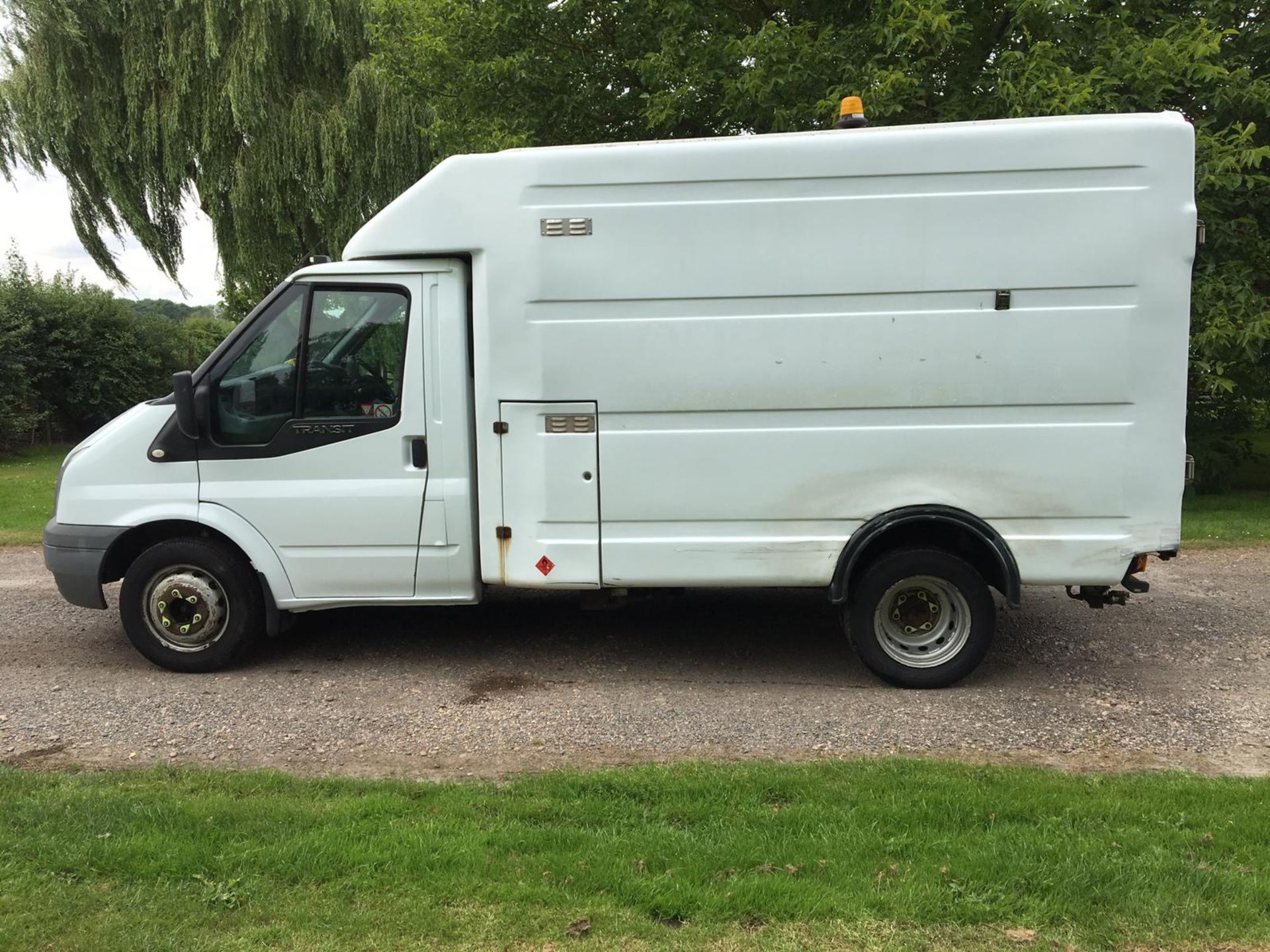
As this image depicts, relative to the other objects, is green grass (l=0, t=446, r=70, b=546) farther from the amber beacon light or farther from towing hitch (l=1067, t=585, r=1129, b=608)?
→ towing hitch (l=1067, t=585, r=1129, b=608)

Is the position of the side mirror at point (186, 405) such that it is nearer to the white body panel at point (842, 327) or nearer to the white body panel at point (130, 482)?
the white body panel at point (130, 482)

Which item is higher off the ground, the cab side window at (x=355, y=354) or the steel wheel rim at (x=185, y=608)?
the cab side window at (x=355, y=354)

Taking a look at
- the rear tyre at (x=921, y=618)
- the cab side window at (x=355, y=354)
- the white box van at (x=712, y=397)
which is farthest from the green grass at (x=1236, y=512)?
the cab side window at (x=355, y=354)

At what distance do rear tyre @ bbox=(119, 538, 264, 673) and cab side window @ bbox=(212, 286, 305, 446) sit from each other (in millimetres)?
703

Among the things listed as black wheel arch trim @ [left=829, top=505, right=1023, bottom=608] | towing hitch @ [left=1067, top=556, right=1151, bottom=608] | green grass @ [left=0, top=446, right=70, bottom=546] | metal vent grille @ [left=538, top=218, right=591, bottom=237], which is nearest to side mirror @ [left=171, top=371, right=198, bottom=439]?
metal vent grille @ [left=538, top=218, right=591, bottom=237]

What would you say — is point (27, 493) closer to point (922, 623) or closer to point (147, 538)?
point (147, 538)

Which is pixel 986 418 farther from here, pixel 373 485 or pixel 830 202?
pixel 373 485

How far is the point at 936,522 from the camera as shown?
4.97 m

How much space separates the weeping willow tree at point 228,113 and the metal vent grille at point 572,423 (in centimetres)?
1243

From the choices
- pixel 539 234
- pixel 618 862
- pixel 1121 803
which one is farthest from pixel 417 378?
pixel 1121 803

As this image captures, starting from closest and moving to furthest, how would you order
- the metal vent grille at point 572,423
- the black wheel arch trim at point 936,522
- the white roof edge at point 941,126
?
1. the white roof edge at point 941,126
2. the black wheel arch trim at point 936,522
3. the metal vent grille at point 572,423

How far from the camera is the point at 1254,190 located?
1027 centimetres

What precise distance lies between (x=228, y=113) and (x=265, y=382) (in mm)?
12896

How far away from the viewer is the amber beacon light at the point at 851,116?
5215 mm
